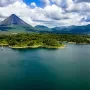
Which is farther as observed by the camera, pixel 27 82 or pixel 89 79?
pixel 89 79

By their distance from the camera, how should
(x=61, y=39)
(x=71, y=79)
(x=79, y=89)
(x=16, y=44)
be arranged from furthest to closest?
(x=61, y=39)
(x=16, y=44)
(x=71, y=79)
(x=79, y=89)

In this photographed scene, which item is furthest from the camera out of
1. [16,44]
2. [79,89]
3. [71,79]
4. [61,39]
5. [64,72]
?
[61,39]

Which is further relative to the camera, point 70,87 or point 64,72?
point 64,72

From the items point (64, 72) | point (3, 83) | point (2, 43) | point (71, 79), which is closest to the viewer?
point (3, 83)

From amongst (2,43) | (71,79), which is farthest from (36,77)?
(2,43)

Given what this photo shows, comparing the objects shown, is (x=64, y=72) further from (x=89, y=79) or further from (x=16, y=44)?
(x=16, y=44)

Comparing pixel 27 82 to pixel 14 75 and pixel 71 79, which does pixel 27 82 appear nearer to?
pixel 14 75

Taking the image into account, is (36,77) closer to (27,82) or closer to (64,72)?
(27,82)

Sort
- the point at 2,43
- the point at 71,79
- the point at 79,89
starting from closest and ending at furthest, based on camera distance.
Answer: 1. the point at 79,89
2. the point at 71,79
3. the point at 2,43

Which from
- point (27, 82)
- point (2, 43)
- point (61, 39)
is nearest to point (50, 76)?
point (27, 82)
